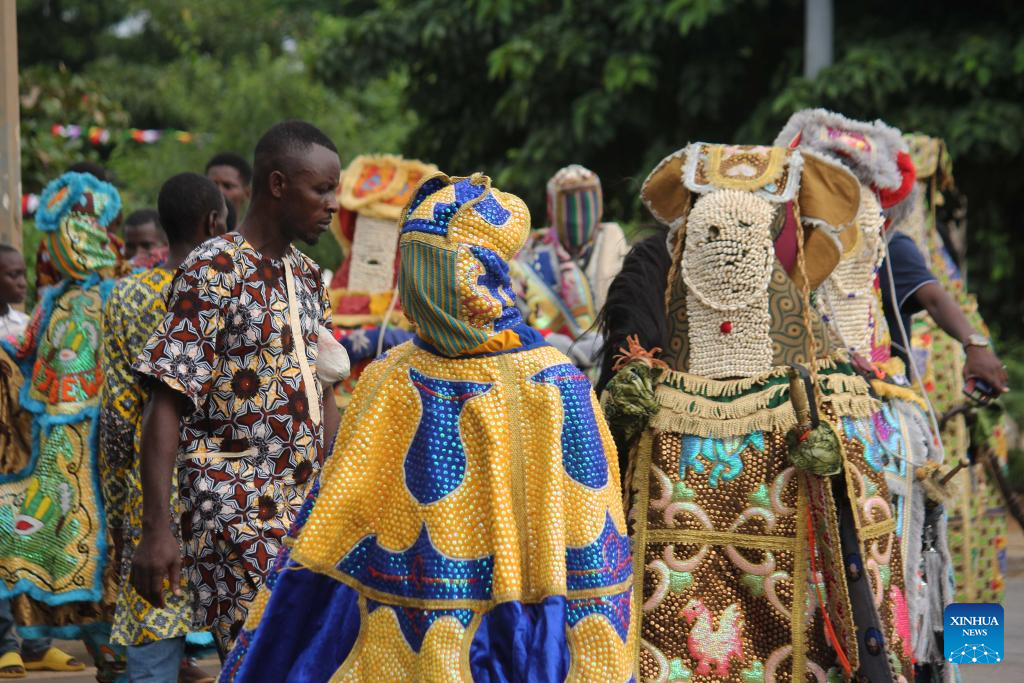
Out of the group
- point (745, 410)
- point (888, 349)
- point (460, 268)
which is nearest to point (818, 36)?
point (888, 349)

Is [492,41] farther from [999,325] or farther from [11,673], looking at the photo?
[11,673]

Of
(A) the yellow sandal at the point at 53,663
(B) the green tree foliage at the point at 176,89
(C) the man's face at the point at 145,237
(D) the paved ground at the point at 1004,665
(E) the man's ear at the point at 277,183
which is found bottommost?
(A) the yellow sandal at the point at 53,663

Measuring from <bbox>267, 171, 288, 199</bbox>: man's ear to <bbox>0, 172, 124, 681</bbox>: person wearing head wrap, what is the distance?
2675 millimetres

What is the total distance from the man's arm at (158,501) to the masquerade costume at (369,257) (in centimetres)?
415

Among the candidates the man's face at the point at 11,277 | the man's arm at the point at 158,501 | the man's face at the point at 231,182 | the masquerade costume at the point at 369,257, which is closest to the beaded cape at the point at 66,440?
the man's face at the point at 11,277

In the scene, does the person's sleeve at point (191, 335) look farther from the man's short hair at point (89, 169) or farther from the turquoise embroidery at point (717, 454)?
the man's short hair at point (89, 169)

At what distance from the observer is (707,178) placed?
544 cm

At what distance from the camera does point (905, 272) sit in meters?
6.30

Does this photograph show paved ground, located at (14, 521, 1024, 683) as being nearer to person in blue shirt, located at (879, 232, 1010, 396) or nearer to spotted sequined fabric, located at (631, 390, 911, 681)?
person in blue shirt, located at (879, 232, 1010, 396)

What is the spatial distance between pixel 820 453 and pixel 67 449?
142 inches

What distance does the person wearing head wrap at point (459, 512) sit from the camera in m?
3.56

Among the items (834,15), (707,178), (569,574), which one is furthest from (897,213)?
(834,15)

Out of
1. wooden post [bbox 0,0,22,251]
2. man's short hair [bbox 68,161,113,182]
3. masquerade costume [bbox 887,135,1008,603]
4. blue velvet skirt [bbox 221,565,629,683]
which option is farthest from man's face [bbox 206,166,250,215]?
blue velvet skirt [bbox 221,565,629,683]

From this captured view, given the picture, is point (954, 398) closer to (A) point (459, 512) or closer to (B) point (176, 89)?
(A) point (459, 512)
